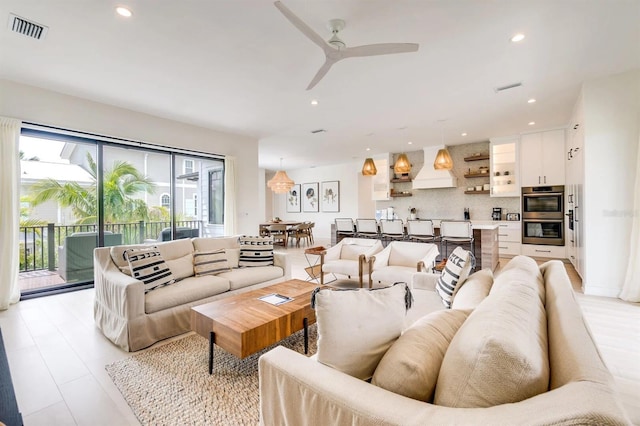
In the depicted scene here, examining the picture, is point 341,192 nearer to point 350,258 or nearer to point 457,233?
point 457,233

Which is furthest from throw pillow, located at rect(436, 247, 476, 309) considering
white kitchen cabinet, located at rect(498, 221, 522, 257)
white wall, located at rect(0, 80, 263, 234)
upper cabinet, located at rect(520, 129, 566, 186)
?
upper cabinet, located at rect(520, 129, 566, 186)

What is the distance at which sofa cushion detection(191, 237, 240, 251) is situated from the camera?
372 cm

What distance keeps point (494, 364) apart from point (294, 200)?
36.7ft

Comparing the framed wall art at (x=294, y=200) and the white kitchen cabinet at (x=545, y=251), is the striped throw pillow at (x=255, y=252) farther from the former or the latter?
the framed wall art at (x=294, y=200)

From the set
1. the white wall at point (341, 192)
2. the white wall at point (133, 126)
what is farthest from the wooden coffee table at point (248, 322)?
the white wall at point (341, 192)

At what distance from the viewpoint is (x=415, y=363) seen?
96 cm

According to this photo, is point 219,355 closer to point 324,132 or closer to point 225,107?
point 225,107

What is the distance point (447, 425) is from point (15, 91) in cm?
555

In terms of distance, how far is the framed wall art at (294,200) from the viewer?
1170cm

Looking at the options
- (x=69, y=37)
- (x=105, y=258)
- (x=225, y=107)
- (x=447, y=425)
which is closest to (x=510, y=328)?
(x=447, y=425)

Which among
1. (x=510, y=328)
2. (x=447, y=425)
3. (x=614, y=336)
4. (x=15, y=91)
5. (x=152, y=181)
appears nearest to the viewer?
(x=447, y=425)

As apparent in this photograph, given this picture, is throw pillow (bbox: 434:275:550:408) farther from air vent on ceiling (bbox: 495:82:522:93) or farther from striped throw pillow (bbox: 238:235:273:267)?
air vent on ceiling (bbox: 495:82:522:93)

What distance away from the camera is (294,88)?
3.89 m

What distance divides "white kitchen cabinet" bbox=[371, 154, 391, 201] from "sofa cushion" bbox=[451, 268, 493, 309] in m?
6.41
